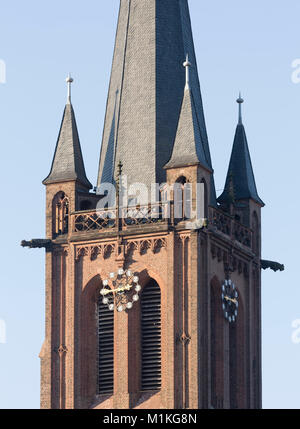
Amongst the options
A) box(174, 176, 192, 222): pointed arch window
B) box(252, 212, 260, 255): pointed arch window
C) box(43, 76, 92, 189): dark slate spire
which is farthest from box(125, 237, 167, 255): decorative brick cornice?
box(252, 212, 260, 255): pointed arch window

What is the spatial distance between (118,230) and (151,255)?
57.5 inches

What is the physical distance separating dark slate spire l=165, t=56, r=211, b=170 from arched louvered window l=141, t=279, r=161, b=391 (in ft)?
14.1

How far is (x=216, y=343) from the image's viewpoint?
394 ft

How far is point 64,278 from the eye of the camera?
12044cm

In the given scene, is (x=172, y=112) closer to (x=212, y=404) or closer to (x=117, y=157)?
(x=117, y=157)

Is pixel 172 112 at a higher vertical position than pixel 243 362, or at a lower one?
higher

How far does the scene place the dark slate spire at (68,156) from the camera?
399ft

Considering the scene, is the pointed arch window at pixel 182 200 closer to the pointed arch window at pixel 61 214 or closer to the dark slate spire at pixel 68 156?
the dark slate spire at pixel 68 156

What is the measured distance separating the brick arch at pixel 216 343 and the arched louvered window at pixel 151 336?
2216 mm

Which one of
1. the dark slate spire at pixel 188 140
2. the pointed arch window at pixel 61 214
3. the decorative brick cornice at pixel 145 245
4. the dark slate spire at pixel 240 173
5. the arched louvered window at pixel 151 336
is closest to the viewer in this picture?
the arched louvered window at pixel 151 336

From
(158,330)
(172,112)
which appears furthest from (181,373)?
(172,112)

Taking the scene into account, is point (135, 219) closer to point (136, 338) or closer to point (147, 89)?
point (136, 338)

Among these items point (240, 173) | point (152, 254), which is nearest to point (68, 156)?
point (152, 254)

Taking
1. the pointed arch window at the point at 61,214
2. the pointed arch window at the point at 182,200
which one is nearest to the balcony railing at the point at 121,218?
the pointed arch window at the point at 182,200
